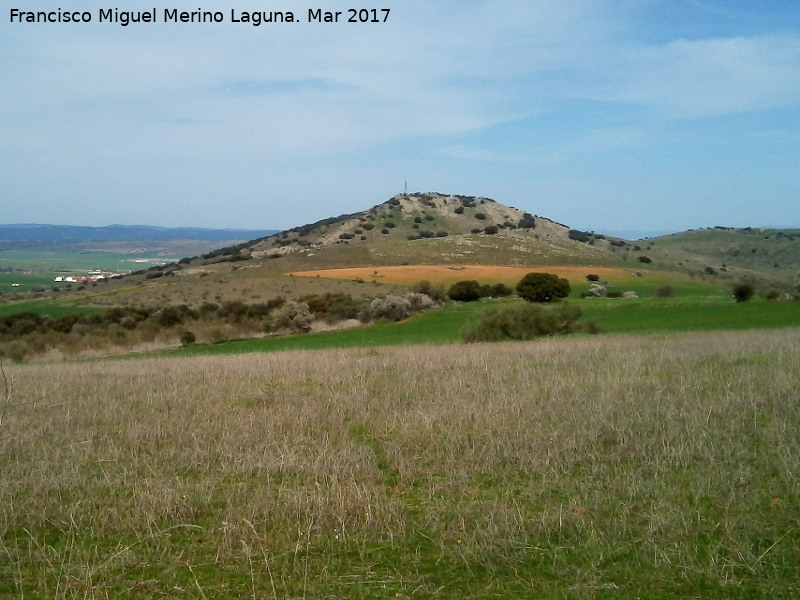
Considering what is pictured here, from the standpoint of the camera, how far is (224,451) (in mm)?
8039

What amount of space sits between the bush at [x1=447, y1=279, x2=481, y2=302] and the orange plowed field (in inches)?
229

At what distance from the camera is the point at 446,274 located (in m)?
67.9

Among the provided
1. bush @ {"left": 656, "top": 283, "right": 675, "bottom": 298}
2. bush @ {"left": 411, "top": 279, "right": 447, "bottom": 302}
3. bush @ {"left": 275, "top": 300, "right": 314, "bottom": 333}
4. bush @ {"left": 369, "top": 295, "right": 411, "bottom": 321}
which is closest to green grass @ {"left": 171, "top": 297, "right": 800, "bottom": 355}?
bush @ {"left": 369, "top": 295, "right": 411, "bottom": 321}

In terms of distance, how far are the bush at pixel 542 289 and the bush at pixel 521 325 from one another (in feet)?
58.1

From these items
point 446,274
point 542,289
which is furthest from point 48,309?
point 542,289

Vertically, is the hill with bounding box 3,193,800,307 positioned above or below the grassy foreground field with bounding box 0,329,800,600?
above

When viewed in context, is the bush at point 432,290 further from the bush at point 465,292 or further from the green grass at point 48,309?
the green grass at point 48,309

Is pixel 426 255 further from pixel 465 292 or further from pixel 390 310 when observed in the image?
pixel 390 310

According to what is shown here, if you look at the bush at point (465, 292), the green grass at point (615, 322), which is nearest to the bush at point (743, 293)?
the green grass at point (615, 322)

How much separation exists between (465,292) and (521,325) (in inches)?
1007

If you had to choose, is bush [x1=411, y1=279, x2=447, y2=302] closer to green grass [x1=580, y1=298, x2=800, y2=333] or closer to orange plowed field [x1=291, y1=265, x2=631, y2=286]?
orange plowed field [x1=291, y1=265, x2=631, y2=286]

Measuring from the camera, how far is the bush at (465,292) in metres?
54.9

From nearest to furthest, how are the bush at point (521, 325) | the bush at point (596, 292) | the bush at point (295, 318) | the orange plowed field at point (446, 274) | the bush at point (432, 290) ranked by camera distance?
the bush at point (521, 325) < the bush at point (295, 318) < the bush at point (432, 290) < the bush at point (596, 292) < the orange plowed field at point (446, 274)

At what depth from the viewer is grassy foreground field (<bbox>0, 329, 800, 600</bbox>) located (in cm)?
486
